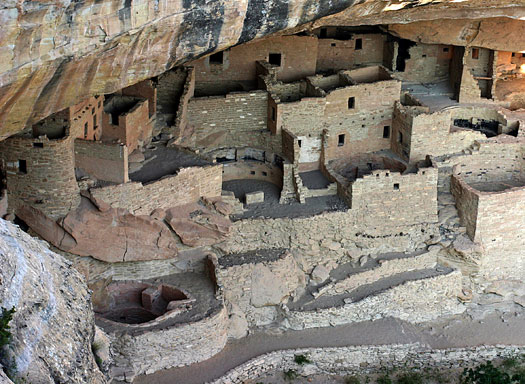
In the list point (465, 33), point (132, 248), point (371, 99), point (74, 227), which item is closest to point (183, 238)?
point (132, 248)

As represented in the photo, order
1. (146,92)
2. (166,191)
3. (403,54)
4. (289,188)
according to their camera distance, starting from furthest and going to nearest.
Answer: (403,54) < (289,188) < (146,92) < (166,191)

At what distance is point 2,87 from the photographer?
38.2 feet

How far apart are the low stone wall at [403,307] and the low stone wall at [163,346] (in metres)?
2.02

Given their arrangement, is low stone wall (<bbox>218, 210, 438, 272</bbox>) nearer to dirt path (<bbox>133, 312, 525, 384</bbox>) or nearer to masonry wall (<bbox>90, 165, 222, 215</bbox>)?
masonry wall (<bbox>90, 165, 222, 215</bbox>)

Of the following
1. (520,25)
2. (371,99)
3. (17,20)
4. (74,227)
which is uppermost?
(17,20)

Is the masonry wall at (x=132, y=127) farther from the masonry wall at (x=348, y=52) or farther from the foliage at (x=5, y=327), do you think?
the foliage at (x=5, y=327)

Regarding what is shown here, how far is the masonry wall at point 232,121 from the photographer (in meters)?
20.3

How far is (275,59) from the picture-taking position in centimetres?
2184

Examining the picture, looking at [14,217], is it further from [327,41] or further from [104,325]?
[327,41]

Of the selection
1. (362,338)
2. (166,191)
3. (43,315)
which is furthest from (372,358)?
(43,315)

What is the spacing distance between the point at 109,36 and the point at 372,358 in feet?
29.0

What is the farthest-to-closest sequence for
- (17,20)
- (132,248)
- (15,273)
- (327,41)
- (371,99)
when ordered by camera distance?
1. (327,41)
2. (371,99)
3. (132,248)
4. (17,20)
5. (15,273)

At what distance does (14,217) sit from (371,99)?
332 inches

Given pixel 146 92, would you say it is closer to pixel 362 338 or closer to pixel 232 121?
pixel 232 121
